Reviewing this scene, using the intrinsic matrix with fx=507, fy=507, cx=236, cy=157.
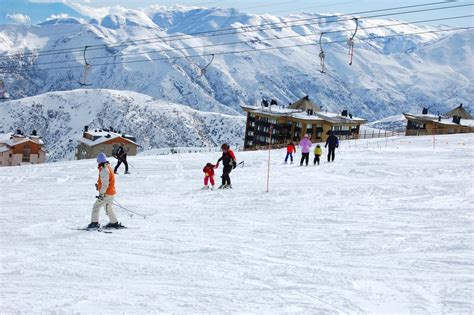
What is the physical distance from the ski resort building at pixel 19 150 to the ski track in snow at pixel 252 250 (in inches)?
3357

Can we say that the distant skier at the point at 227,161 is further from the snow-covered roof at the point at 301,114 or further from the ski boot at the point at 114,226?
the snow-covered roof at the point at 301,114

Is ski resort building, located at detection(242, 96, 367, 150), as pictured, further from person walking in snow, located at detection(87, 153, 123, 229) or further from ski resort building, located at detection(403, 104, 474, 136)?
person walking in snow, located at detection(87, 153, 123, 229)

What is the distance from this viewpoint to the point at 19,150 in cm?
10019

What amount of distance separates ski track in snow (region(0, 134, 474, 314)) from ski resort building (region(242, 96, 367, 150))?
84.1 m

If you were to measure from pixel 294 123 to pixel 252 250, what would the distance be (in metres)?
96.8

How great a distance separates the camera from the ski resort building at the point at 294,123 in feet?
341

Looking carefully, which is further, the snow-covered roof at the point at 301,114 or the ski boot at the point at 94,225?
the snow-covered roof at the point at 301,114

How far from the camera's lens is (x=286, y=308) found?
23.0 ft

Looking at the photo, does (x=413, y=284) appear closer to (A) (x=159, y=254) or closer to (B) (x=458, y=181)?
(A) (x=159, y=254)

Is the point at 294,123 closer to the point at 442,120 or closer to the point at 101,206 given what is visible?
the point at 442,120

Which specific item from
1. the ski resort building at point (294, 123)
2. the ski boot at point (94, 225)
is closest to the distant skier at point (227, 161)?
the ski boot at point (94, 225)

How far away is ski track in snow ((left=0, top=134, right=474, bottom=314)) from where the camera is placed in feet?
23.9

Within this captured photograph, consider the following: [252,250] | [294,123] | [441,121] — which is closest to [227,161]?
[252,250]

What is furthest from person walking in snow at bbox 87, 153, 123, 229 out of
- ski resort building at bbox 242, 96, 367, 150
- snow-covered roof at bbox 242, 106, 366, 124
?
snow-covered roof at bbox 242, 106, 366, 124
